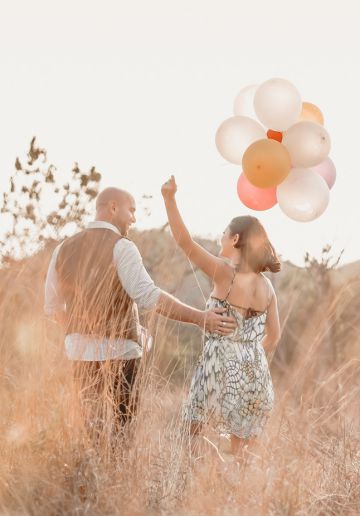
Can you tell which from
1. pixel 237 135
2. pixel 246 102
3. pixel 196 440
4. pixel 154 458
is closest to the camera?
pixel 154 458

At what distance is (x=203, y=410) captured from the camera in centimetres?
333

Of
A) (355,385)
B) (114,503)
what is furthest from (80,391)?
(355,385)

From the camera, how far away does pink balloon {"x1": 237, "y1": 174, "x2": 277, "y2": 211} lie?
14.3 feet

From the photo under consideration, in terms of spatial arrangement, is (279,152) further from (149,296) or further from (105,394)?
(105,394)

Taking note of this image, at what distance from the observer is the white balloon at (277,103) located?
424cm

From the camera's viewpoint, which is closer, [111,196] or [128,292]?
[128,292]

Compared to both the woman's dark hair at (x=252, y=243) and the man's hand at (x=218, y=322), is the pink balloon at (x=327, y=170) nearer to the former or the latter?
the woman's dark hair at (x=252, y=243)

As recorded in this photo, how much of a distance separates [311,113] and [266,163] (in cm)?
77

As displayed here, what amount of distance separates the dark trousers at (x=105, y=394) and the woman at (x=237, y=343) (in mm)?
371

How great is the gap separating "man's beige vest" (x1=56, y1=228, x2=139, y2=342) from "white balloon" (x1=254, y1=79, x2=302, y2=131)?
1424 mm

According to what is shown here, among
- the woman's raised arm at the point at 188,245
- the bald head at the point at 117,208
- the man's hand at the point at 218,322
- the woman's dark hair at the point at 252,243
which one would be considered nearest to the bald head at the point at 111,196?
the bald head at the point at 117,208

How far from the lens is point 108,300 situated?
10.6 feet

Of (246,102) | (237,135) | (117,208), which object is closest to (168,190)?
(117,208)

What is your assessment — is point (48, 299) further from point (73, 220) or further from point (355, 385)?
point (73, 220)
